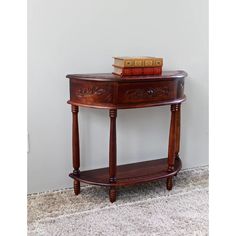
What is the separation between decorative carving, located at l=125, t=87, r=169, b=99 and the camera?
6.49ft

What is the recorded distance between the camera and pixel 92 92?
198 centimetres

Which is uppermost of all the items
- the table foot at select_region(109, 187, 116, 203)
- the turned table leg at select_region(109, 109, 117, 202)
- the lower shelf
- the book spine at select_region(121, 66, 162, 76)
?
the book spine at select_region(121, 66, 162, 76)

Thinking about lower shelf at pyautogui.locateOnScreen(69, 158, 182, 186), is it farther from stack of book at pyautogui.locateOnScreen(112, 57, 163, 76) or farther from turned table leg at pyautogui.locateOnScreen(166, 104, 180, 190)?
stack of book at pyautogui.locateOnScreen(112, 57, 163, 76)

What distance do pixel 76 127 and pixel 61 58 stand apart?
0.46 metres

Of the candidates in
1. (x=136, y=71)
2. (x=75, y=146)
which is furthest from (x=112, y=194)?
(x=136, y=71)

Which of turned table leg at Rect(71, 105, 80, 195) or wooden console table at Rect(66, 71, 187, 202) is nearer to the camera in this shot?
wooden console table at Rect(66, 71, 187, 202)

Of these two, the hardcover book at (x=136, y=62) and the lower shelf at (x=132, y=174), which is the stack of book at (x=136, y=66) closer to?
the hardcover book at (x=136, y=62)

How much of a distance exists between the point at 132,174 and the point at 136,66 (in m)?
0.72

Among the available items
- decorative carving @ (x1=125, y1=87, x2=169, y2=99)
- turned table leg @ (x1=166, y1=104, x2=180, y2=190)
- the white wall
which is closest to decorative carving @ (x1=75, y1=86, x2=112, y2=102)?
decorative carving @ (x1=125, y1=87, x2=169, y2=99)

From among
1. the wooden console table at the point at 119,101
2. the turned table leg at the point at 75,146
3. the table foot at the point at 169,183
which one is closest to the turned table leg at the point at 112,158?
the wooden console table at the point at 119,101

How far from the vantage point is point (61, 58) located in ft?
7.03

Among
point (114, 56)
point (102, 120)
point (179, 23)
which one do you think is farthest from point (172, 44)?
point (102, 120)
